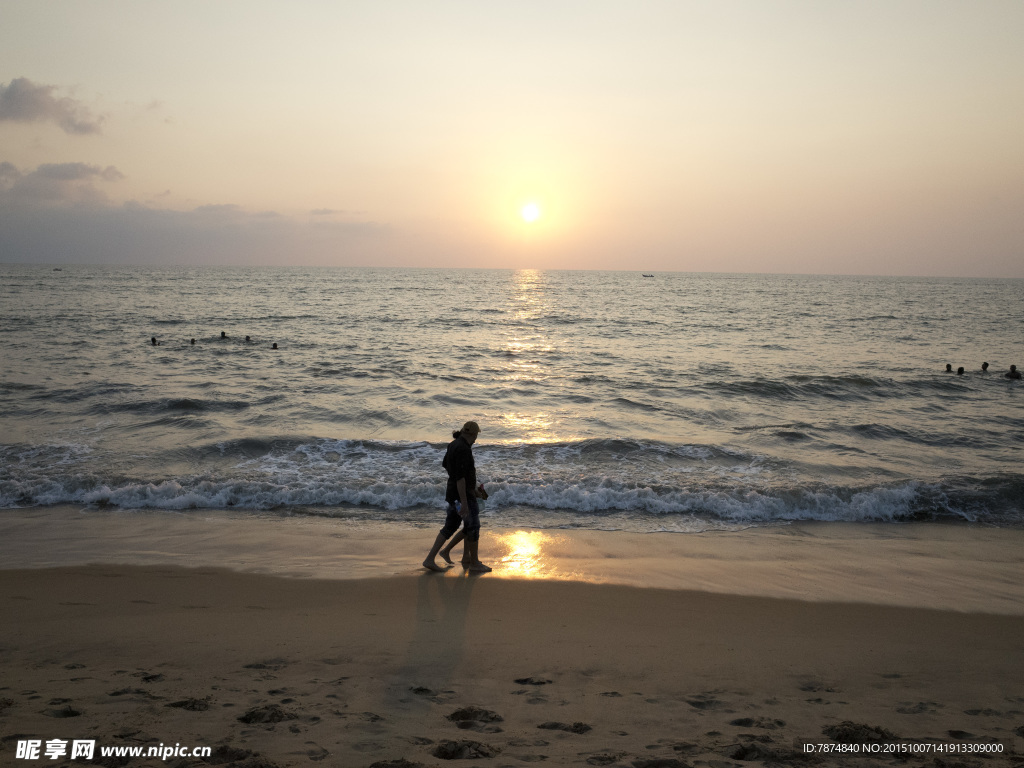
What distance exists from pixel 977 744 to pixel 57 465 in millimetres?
14310

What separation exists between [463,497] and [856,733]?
4496 mm

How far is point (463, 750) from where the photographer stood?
159 inches

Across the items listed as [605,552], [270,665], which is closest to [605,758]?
[270,665]

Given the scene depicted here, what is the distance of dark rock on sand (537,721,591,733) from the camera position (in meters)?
4.37

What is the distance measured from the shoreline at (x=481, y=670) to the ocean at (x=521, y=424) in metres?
3.23

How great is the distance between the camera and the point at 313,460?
12.8 metres

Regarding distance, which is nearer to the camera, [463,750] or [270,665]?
[463,750]

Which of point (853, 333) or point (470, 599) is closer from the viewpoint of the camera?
point (470, 599)

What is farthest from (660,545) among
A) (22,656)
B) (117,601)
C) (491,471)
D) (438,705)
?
(22,656)

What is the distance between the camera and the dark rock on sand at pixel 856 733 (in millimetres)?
4312

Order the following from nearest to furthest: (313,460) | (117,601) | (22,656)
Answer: (22,656) → (117,601) → (313,460)

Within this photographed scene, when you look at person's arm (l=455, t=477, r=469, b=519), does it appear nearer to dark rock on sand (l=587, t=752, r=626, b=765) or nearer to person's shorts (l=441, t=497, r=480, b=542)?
person's shorts (l=441, t=497, r=480, b=542)

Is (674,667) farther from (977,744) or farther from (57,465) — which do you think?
(57,465)

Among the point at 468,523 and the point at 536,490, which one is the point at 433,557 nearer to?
the point at 468,523
